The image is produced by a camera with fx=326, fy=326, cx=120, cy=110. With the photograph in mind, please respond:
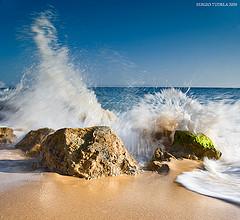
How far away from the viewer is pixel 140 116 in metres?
6.45

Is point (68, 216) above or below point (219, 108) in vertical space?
below

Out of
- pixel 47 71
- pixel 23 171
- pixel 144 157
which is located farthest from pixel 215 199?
pixel 47 71

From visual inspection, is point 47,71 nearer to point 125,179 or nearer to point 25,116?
point 25,116

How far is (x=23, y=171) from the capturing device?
11.4ft

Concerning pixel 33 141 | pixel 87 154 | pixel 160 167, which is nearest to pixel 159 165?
pixel 160 167

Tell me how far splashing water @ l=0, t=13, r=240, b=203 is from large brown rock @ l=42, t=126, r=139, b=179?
2.36ft

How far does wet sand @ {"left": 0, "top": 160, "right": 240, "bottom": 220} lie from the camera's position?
2.36 m

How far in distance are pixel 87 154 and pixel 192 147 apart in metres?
2.27

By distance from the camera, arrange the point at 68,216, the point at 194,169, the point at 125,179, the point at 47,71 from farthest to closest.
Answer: the point at 47,71 < the point at 194,169 < the point at 125,179 < the point at 68,216

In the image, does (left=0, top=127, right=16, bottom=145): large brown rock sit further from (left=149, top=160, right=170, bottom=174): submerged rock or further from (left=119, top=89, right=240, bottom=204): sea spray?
(left=149, top=160, right=170, bottom=174): submerged rock

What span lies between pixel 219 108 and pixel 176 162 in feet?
8.91

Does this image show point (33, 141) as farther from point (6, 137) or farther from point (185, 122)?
point (185, 122)

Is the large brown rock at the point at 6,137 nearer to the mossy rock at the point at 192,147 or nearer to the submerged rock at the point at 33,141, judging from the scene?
the submerged rock at the point at 33,141

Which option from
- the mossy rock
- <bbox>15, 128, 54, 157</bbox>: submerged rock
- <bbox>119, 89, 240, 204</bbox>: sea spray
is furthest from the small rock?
<bbox>15, 128, 54, 157</bbox>: submerged rock
